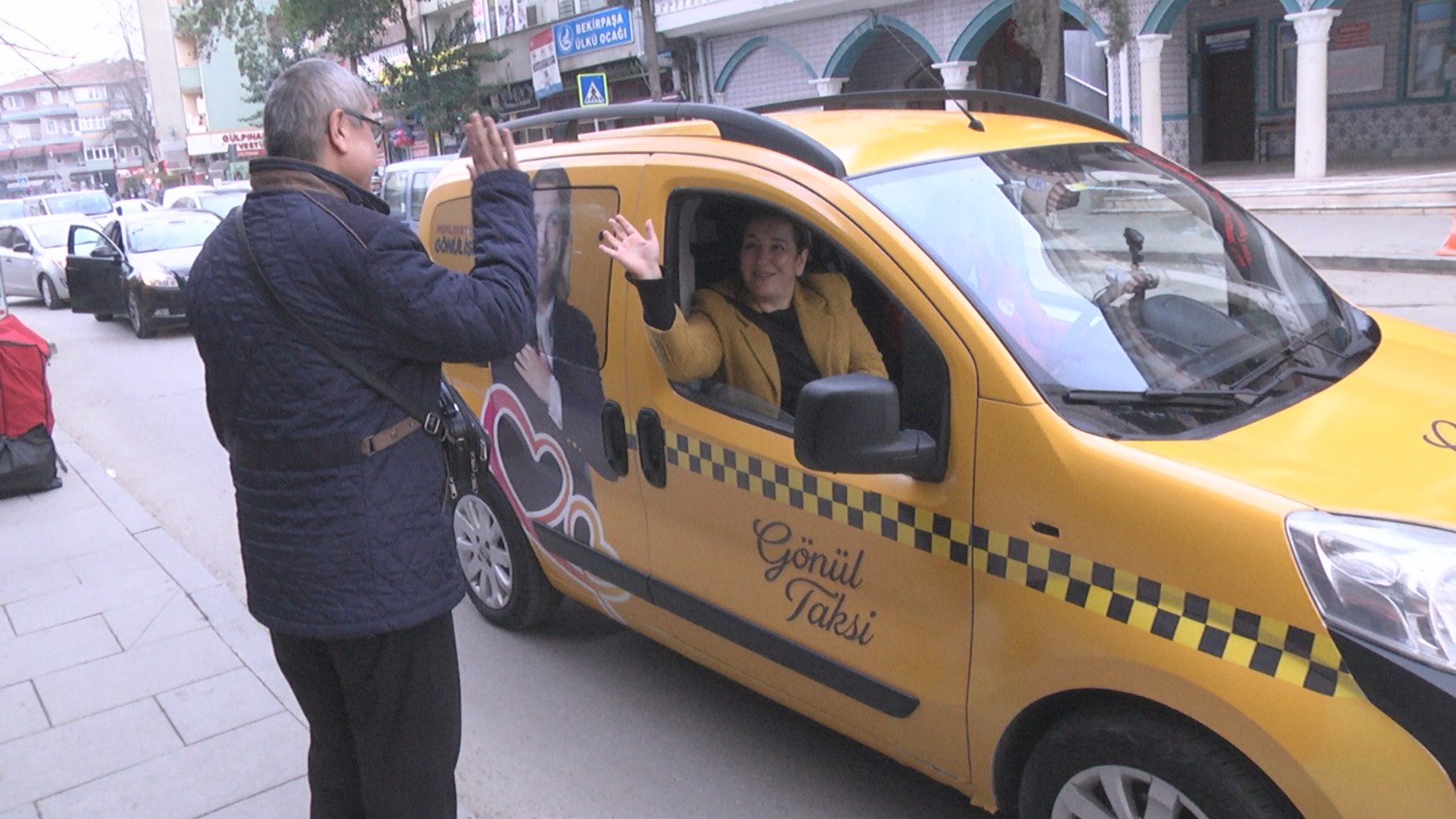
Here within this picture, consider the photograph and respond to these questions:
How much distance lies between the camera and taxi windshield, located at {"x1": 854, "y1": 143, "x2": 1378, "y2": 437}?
2.54 metres

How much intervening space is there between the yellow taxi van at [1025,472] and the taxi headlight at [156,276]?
11.6 m

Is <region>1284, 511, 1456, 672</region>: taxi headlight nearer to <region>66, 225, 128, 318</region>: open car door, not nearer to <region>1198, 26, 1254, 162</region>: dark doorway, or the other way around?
<region>66, 225, 128, 318</region>: open car door

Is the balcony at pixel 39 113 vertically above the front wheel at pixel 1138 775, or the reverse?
the balcony at pixel 39 113

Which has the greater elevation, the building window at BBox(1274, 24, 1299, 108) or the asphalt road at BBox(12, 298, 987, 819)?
the building window at BBox(1274, 24, 1299, 108)

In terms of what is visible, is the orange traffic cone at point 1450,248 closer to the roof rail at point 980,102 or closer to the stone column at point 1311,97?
the stone column at point 1311,97

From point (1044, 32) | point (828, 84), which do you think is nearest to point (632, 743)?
point (1044, 32)

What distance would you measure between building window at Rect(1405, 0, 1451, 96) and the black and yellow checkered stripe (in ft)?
67.7

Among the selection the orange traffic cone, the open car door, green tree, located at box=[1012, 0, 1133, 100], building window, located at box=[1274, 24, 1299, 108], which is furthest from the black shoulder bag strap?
building window, located at box=[1274, 24, 1299, 108]

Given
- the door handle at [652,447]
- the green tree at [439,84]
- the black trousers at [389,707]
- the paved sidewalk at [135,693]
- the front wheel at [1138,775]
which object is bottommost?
the paved sidewalk at [135,693]

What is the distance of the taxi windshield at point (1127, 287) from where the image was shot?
2543mm

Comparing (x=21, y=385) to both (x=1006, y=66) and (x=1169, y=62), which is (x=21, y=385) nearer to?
(x=1169, y=62)

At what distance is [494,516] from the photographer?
4344 mm

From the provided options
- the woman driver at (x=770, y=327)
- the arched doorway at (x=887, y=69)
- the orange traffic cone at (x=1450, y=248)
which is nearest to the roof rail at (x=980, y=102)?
the woman driver at (x=770, y=327)

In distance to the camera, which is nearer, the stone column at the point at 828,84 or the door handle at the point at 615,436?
the door handle at the point at 615,436
